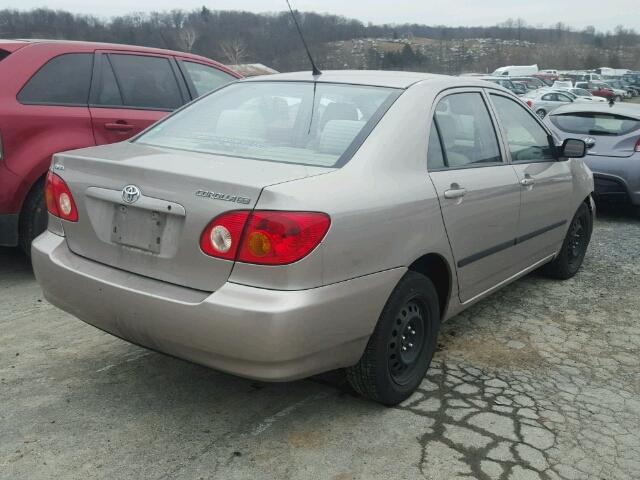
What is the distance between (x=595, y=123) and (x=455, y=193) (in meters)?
5.56

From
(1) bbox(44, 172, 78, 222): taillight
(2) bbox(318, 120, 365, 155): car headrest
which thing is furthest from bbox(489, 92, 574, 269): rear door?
(1) bbox(44, 172, 78, 222): taillight

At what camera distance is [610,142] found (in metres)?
7.44

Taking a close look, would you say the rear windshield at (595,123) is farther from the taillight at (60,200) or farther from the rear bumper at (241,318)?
the taillight at (60,200)

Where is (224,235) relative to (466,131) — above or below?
below

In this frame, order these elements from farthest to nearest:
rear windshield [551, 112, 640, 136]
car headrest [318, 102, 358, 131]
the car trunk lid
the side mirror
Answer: rear windshield [551, 112, 640, 136] → the side mirror → car headrest [318, 102, 358, 131] → the car trunk lid

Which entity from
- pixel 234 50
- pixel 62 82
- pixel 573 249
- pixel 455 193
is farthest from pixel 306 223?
pixel 234 50

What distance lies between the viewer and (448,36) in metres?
113

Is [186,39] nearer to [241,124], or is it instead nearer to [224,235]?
[241,124]

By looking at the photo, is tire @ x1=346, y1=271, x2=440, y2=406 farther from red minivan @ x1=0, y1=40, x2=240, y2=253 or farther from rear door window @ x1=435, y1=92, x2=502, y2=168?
red minivan @ x1=0, y1=40, x2=240, y2=253

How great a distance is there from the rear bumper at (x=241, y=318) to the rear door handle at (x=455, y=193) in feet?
1.70

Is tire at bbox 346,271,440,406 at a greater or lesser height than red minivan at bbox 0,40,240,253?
lesser

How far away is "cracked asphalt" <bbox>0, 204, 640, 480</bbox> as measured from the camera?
8.24ft

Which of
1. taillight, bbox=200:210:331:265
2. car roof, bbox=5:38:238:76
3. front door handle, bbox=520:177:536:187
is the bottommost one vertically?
front door handle, bbox=520:177:536:187

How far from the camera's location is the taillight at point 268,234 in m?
2.32
